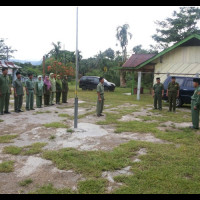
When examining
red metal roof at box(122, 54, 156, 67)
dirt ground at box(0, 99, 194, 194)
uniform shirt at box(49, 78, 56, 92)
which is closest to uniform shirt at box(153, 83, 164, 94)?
dirt ground at box(0, 99, 194, 194)

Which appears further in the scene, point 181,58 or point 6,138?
point 181,58

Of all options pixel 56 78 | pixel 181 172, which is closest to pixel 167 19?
pixel 56 78

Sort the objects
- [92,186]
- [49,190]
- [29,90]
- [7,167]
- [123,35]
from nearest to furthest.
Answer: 1. [49,190]
2. [92,186]
3. [7,167]
4. [29,90]
5. [123,35]

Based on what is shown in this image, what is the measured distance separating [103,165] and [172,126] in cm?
415

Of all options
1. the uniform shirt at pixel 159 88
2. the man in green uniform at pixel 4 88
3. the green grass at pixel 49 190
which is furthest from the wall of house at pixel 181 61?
the green grass at pixel 49 190

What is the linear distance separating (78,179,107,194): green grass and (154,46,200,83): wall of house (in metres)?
13.8

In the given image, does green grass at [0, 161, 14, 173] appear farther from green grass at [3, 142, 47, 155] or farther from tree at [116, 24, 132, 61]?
tree at [116, 24, 132, 61]

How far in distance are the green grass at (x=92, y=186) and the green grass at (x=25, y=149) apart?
1.68m

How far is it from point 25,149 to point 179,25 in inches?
982

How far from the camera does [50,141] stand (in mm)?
5570

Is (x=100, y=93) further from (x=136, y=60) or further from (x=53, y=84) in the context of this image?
(x=136, y=60)

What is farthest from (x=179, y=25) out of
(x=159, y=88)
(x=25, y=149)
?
(x=25, y=149)
